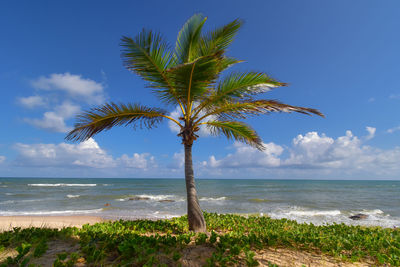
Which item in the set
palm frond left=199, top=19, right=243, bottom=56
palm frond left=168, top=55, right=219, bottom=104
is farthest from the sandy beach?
palm frond left=199, top=19, right=243, bottom=56

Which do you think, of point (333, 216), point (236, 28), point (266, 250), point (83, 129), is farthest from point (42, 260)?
point (333, 216)

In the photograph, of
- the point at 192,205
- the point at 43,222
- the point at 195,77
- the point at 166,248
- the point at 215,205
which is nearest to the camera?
the point at 166,248

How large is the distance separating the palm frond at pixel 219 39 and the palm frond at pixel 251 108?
1.63 meters

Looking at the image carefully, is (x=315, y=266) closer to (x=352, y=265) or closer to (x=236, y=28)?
(x=352, y=265)

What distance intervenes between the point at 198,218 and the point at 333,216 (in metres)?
13.3

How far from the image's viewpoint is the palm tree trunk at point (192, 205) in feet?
18.8

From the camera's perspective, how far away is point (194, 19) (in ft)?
18.4

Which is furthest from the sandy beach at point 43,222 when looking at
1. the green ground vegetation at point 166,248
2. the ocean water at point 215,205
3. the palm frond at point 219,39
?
the palm frond at point 219,39

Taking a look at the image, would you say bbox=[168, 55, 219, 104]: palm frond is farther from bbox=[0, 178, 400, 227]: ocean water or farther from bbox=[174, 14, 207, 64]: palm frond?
bbox=[0, 178, 400, 227]: ocean water

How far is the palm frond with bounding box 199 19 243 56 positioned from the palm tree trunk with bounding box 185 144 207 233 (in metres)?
2.88

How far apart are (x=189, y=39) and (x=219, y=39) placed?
850 mm

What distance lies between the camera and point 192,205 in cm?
581

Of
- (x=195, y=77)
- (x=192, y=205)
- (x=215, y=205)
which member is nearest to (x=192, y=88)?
(x=195, y=77)

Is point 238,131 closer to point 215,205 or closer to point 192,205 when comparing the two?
point 192,205
